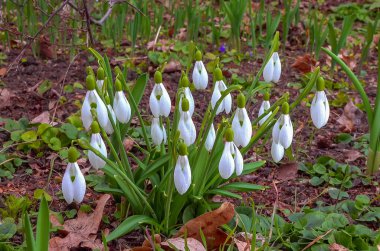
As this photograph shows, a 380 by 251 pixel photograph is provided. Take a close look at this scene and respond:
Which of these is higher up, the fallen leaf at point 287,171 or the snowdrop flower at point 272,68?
the snowdrop flower at point 272,68

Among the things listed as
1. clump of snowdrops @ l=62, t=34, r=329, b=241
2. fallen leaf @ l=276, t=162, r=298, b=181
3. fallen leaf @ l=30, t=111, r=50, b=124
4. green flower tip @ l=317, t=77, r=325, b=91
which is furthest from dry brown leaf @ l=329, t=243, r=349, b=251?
fallen leaf @ l=30, t=111, r=50, b=124

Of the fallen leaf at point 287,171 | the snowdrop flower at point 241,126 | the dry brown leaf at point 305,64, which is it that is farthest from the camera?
the dry brown leaf at point 305,64

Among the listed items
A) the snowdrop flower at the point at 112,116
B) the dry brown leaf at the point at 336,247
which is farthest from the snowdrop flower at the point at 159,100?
the dry brown leaf at the point at 336,247

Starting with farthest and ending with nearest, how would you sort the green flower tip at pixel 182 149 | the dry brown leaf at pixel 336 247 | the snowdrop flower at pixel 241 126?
the dry brown leaf at pixel 336 247, the snowdrop flower at pixel 241 126, the green flower tip at pixel 182 149

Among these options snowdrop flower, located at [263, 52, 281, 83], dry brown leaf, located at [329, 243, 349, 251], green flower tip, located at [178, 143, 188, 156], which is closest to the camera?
green flower tip, located at [178, 143, 188, 156]

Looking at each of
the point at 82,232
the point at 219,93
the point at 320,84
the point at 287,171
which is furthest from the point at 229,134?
the point at 287,171

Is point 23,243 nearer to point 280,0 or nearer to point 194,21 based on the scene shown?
point 194,21

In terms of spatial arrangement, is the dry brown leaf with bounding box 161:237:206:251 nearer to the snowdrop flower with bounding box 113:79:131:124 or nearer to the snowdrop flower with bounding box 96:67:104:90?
the snowdrop flower with bounding box 113:79:131:124

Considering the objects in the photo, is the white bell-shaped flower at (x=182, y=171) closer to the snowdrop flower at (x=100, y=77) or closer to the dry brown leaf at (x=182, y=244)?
the dry brown leaf at (x=182, y=244)

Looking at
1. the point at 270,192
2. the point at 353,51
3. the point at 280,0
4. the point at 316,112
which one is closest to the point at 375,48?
the point at 353,51
